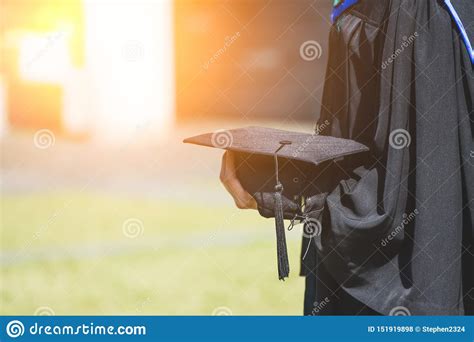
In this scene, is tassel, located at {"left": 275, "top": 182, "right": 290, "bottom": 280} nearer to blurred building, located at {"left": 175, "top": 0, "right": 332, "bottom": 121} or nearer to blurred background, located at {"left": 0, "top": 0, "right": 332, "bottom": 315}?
blurred background, located at {"left": 0, "top": 0, "right": 332, "bottom": 315}

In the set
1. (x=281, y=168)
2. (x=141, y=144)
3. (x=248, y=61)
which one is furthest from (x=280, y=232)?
(x=248, y=61)

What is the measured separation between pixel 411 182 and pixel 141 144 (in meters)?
11.3

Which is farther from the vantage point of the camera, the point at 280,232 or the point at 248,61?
the point at 248,61

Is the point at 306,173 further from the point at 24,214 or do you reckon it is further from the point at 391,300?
the point at 24,214

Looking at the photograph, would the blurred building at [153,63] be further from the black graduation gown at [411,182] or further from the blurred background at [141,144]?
the black graduation gown at [411,182]

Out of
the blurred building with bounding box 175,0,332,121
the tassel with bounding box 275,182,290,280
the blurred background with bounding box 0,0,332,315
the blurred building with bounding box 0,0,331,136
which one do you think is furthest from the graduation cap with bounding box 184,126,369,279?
the blurred building with bounding box 175,0,332,121

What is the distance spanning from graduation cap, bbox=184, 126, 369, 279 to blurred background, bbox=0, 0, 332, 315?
256 centimetres

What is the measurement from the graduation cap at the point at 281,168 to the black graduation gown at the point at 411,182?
79 millimetres

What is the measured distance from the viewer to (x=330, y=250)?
2.23 metres

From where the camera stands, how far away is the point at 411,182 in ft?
7.25

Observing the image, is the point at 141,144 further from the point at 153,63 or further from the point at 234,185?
the point at 234,185

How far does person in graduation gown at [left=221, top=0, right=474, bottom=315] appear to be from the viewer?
216 centimetres

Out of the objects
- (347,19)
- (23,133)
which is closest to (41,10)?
(23,133)

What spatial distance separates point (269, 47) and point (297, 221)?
14.3 m
